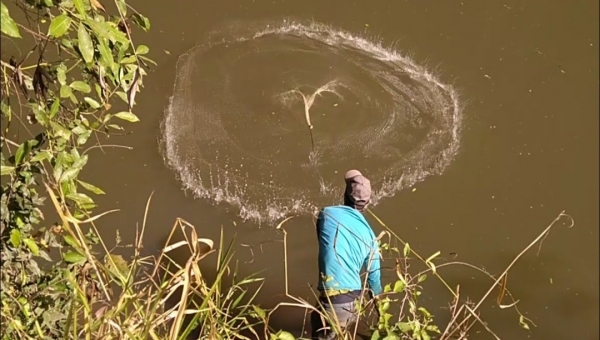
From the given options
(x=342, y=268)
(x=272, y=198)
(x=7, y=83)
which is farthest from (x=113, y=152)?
(x=7, y=83)

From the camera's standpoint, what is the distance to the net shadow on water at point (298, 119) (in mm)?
3475

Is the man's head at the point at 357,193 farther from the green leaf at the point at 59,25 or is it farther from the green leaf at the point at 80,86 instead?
the green leaf at the point at 59,25

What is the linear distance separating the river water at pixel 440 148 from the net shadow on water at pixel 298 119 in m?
0.01

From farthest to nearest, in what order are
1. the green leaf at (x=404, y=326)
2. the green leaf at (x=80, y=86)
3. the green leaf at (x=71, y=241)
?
the green leaf at (x=404, y=326) < the green leaf at (x=71, y=241) < the green leaf at (x=80, y=86)

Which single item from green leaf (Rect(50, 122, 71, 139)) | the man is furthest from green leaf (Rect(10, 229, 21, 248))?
the man

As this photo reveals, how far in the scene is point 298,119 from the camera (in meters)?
3.51

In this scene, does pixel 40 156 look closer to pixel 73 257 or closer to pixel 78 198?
pixel 78 198

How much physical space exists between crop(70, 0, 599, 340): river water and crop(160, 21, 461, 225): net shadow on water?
0.04 ft

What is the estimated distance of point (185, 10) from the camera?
355 cm

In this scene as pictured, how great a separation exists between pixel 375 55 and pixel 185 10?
3.79 feet

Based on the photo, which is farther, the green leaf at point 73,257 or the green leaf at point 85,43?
the green leaf at point 73,257

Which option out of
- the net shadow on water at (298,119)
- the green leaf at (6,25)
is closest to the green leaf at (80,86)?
the green leaf at (6,25)

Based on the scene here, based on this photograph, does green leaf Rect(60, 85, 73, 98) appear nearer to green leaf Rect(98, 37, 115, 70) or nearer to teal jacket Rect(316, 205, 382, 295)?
green leaf Rect(98, 37, 115, 70)

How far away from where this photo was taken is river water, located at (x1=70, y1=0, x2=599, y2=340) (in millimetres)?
3338
